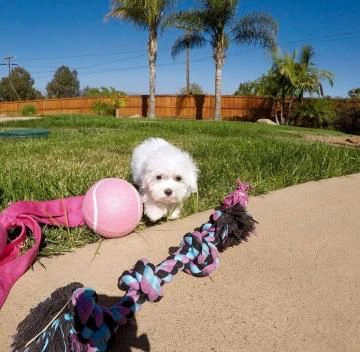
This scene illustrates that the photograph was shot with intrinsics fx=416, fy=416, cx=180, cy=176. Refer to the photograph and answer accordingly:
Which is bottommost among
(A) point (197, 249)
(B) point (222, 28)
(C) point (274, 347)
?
(C) point (274, 347)

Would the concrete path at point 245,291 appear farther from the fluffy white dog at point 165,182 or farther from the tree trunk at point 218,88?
the tree trunk at point 218,88

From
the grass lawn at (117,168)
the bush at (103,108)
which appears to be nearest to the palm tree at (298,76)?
the bush at (103,108)

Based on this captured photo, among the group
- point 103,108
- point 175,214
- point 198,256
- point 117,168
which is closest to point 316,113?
point 103,108

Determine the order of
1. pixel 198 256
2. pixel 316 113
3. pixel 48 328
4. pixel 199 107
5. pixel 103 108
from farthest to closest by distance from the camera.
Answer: pixel 103 108, pixel 199 107, pixel 316 113, pixel 198 256, pixel 48 328

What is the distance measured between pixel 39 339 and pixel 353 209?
297 centimetres

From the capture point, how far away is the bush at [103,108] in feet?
111

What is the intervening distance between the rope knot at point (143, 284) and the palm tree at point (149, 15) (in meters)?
26.1

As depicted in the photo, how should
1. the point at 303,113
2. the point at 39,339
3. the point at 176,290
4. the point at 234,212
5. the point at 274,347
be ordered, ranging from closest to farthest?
the point at 39,339
the point at 274,347
the point at 176,290
the point at 234,212
the point at 303,113

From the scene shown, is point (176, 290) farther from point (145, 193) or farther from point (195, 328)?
point (145, 193)

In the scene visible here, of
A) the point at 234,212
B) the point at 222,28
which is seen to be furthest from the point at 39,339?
the point at 222,28

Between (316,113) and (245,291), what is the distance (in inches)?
1020

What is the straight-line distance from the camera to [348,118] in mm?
24781

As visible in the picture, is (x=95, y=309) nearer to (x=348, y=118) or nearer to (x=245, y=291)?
(x=245, y=291)

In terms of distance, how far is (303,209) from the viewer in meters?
3.62
